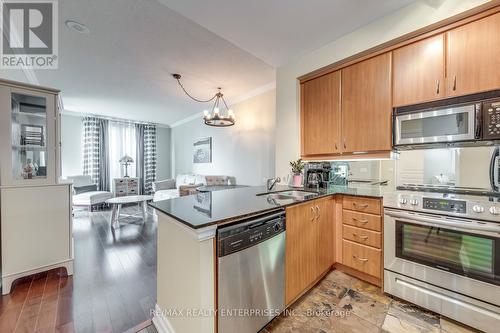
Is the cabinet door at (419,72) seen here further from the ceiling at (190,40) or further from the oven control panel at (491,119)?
the ceiling at (190,40)

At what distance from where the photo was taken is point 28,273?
1996 mm

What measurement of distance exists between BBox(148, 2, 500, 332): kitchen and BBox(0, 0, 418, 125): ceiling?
1.75ft

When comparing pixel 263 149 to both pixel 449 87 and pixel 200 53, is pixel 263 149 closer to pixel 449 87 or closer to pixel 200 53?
pixel 200 53

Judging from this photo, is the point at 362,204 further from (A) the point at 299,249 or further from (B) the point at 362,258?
(A) the point at 299,249

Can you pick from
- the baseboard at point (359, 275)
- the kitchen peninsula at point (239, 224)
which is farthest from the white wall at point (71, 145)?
the baseboard at point (359, 275)

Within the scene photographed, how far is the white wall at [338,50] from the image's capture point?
167cm

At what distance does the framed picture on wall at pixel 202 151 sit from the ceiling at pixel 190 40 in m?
1.85

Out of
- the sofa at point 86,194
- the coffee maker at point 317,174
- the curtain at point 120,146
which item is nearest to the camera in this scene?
the coffee maker at point 317,174

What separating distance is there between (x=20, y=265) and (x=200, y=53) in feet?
9.83

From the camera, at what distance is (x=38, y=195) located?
2.05 meters

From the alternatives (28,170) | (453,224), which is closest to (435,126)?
(453,224)

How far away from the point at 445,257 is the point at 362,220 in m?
0.60

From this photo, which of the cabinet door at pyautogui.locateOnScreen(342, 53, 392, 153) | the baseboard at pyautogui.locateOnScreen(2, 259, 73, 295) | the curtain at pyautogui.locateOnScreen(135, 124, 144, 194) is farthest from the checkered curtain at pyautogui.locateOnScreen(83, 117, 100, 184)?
the cabinet door at pyautogui.locateOnScreen(342, 53, 392, 153)

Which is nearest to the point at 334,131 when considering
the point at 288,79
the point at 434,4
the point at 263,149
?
the point at 288,79
